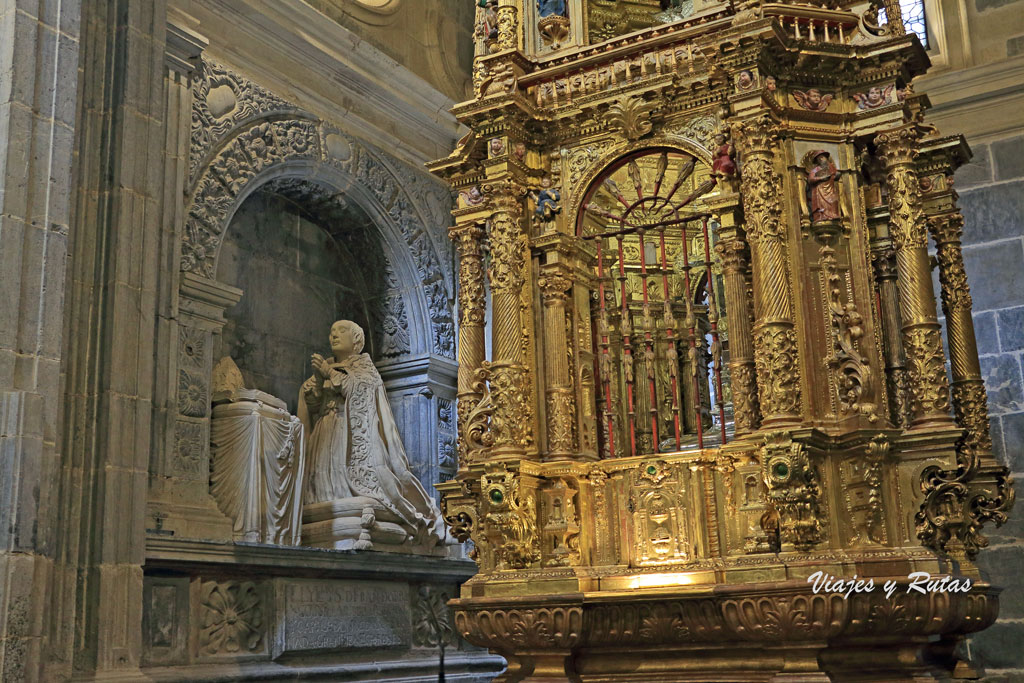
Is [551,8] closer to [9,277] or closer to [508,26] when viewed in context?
[508,26]

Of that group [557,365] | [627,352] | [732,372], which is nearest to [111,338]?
[557,365]

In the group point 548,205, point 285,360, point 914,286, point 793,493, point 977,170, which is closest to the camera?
point 793,493

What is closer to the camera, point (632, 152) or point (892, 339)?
point (892, 339)

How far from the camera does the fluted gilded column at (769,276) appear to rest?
5555mm

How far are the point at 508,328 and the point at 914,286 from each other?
2223mm

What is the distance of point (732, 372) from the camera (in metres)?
5.89

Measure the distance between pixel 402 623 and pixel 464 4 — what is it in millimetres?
6417

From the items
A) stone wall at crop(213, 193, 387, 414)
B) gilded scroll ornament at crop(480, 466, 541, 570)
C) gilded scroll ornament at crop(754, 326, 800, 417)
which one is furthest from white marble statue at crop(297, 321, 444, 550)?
gilded scroll ornament at crop(754, 326, 800, 417)

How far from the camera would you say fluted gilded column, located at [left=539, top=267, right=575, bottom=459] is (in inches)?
249

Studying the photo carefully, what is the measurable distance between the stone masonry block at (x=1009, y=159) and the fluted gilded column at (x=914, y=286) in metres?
3.49

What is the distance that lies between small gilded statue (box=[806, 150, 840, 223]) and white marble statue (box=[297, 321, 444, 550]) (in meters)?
4.33

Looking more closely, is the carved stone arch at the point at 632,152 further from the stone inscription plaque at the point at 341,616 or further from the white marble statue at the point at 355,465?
the stone inscription plaque at the point at 341,616

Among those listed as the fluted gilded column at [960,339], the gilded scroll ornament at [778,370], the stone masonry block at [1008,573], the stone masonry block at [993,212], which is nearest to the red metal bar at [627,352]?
the gilded scroll ornament at [778,370]

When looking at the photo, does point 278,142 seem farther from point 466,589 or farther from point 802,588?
point 802,588
